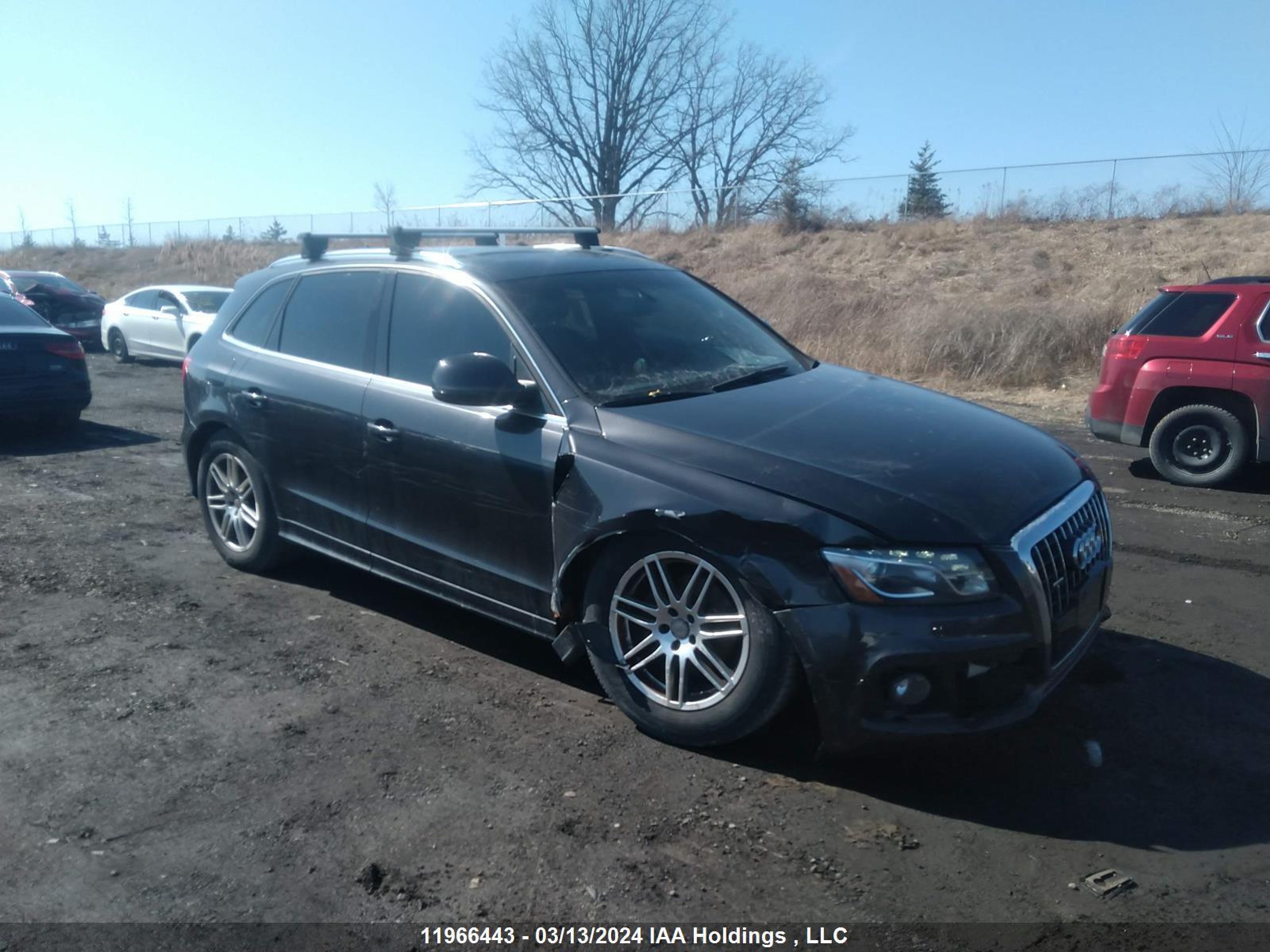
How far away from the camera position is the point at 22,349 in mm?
10688

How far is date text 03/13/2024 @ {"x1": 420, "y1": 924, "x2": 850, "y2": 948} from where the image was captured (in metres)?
2.93

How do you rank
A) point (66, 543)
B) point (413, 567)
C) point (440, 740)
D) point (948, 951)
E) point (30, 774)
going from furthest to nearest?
1. point (66, 543)
2. point (413, 567)
3. point (440, 740)
4. point (30, 774)
5. point (948, 951)

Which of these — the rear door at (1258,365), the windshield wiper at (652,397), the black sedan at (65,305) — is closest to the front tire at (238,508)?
the windshield wiper at (652,397)

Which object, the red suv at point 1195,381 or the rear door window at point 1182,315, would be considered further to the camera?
the rear door window at point 1182,315

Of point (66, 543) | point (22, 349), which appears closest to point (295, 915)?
point (66, 543)

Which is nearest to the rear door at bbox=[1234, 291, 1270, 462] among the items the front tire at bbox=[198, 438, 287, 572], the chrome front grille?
the chrome front grille

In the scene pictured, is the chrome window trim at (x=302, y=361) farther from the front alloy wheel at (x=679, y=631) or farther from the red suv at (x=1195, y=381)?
the red suv at (x=1195, y=381)

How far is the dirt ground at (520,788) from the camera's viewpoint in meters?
3.14

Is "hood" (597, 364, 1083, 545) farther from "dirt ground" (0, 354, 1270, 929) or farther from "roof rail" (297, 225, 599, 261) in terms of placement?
"roof rail" (297, 225, 599, 261)

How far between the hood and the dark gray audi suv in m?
0.01

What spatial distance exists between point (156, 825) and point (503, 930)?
1315 millimetres

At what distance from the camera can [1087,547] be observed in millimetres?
4062

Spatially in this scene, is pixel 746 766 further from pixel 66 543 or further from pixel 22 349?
pixel 22 349

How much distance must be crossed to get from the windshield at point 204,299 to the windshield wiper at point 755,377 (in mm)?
15117
